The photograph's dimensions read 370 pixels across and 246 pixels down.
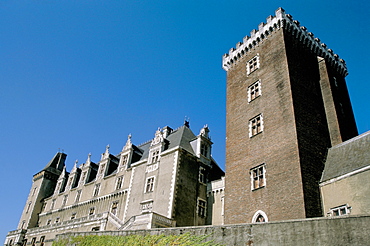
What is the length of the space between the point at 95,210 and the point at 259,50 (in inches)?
1089

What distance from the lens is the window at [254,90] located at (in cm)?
2306

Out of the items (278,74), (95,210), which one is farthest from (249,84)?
(95,210)

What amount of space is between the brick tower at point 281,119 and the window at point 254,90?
0.25 ft

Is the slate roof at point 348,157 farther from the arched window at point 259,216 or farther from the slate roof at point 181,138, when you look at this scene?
the slate roof at point 181,138

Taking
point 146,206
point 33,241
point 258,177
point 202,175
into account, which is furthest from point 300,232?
point 33,241

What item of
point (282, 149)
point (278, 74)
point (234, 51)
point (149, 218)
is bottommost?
point (149, 218)

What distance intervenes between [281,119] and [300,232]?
10.8 m

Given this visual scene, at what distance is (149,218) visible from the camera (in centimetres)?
2462

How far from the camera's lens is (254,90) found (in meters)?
23.5

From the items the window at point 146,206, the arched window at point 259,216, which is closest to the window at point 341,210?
the arched window at point 259,216

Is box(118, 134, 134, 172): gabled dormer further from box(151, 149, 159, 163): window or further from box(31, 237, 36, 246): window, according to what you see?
box(31, 237, 36, 246): window

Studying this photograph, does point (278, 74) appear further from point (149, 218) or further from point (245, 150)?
point (149, 218)

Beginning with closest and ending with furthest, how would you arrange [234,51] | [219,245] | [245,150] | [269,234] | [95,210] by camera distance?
[269,234], [219,245], [245,150], [234,51], [95,210]

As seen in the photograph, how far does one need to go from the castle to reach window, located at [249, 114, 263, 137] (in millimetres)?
73
